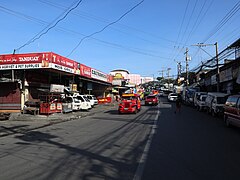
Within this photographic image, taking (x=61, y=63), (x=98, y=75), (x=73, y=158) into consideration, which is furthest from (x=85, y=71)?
(x=73, y=158)

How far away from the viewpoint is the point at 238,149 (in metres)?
8.80

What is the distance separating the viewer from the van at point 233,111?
499 inches

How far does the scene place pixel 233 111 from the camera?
13344mm

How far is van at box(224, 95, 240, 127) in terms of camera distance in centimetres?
1268

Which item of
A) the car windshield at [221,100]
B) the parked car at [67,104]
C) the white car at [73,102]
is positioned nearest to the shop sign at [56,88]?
the parked car at [67,104]

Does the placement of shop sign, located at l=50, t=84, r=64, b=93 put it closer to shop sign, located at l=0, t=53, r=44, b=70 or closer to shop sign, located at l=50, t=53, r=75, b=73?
shop sign, located at l=50, t=53, r=75, b=73

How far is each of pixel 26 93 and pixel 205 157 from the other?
19.0 m

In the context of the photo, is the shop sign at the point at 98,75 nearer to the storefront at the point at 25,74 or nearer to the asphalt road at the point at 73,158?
the storefront at the point at 25,74

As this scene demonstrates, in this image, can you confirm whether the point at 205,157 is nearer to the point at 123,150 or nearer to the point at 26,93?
the point at 123,150

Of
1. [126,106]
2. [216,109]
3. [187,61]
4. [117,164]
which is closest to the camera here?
[117,164]

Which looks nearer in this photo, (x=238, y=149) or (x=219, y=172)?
(x=219, y=172)

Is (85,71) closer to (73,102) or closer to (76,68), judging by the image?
(76,68)

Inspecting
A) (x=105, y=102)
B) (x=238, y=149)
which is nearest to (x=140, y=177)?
(x=238, y=149)

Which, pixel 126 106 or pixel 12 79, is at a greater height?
pixel 12 79
